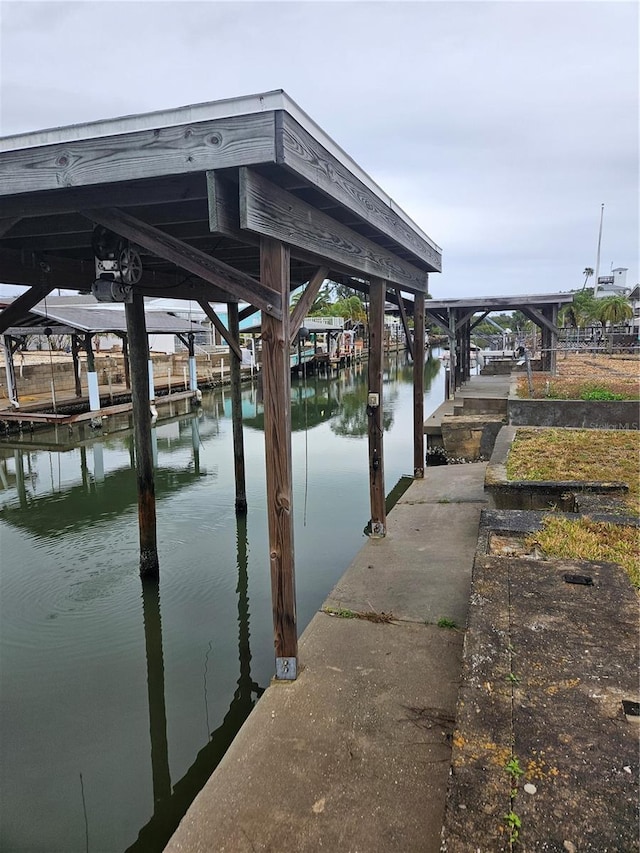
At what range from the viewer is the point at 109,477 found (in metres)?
11.5

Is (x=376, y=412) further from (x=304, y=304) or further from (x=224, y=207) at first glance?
(x=224, y=207)

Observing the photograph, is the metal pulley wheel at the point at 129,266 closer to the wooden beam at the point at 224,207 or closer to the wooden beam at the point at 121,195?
the wooden beam at the point at 121,195

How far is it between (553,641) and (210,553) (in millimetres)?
5306

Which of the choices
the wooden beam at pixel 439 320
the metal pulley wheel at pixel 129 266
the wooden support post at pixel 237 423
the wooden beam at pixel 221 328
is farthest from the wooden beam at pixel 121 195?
the wooden beam at pixel 439 320

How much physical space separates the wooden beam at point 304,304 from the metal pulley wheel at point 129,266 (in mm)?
1307

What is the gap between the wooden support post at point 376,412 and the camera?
583 centimetres

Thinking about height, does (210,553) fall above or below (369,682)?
below

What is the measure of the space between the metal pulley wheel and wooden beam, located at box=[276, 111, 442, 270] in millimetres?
1723

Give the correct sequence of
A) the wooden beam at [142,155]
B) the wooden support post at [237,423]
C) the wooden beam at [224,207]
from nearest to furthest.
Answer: the wooden beam at [142,155]
the wooden beam at [224,207]
the wooden support post at [237,423]

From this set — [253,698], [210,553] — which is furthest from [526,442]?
[253,698]

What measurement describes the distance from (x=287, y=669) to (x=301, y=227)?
2.68 meters

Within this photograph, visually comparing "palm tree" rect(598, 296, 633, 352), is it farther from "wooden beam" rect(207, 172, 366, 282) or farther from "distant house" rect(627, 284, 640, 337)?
"wooden beam" rect(207, 172, 366, 282)

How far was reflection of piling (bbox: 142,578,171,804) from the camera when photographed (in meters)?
3.75

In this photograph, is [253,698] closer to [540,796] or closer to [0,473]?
[540,796]
